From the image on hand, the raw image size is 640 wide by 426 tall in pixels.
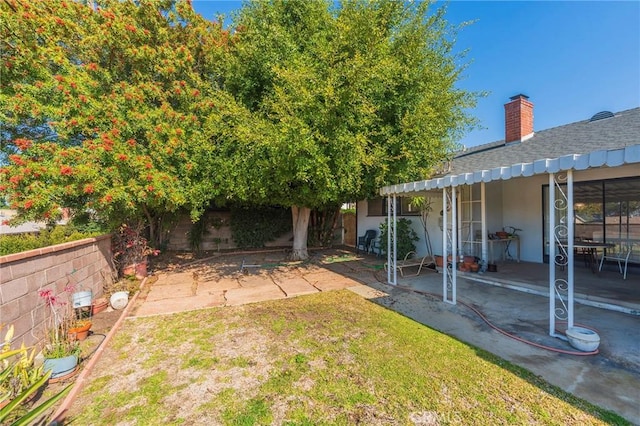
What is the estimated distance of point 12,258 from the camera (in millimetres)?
3678

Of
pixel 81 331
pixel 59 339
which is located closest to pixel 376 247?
pixel 81 331

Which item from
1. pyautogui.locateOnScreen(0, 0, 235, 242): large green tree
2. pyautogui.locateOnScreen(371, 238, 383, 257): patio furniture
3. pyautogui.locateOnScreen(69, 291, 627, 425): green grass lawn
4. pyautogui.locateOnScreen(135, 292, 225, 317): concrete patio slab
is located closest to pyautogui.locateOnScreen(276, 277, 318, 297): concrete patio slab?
pyautogui.locateOnScreen(135, 292, 225, 317): concrete patio slab

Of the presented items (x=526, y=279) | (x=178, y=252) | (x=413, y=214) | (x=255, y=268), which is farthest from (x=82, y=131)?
(x=526, y=279)

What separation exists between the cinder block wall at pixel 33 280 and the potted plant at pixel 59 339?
0.14 metres

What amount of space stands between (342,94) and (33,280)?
21.0ft

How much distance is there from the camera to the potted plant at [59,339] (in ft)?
11.5

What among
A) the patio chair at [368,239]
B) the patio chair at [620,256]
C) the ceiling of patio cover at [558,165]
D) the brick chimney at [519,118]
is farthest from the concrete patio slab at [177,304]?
the brick chimney at [519,118]

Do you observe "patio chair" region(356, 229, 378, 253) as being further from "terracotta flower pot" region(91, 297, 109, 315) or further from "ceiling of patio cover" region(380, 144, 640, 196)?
"terracotta flower pot" region(91, 297, 109, 315)

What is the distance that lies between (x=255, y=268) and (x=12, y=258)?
21.0 feet

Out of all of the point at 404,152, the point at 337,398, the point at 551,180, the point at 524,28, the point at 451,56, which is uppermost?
the point at 524,28

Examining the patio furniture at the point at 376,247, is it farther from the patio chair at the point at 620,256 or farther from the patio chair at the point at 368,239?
the patio chair at the point at 620,256

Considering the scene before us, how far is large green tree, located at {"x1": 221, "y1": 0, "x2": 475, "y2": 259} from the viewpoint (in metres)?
6.60

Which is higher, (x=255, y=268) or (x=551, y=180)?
(x=551, y=180)

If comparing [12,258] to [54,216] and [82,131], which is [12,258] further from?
[82,131]
